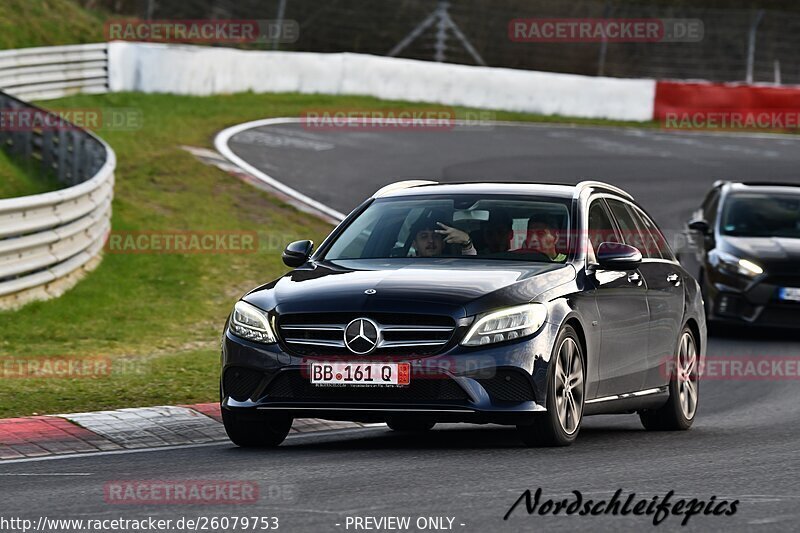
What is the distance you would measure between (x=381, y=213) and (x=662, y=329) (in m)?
2.02

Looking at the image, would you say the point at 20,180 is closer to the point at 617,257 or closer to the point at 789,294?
the point at 789,294

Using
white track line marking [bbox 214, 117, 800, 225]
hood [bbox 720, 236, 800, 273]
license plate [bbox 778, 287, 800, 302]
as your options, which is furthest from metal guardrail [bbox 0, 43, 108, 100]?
license plate [bbox 778, 287, 800, 302]

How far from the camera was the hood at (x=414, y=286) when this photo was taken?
8.73m

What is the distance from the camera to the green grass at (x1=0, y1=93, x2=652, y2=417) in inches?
476

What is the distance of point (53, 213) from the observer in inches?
643

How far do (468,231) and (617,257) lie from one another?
3.00ft

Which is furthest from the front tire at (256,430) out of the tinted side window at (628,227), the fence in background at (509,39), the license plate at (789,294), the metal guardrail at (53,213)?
the fence in background at (509,39)

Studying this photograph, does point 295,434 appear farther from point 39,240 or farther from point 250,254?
point 250,254

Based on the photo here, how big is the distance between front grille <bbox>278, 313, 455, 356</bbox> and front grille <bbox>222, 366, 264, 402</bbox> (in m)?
0.37

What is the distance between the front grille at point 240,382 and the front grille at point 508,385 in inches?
49.6

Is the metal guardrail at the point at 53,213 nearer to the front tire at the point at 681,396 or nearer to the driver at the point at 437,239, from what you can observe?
the driver at the point at 437,239

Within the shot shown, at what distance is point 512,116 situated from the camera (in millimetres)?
37875

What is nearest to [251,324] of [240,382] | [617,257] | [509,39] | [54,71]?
[240,382]

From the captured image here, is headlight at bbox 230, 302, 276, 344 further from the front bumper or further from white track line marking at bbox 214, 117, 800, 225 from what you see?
white track line marking at bbox 214, 117, 800, 225
